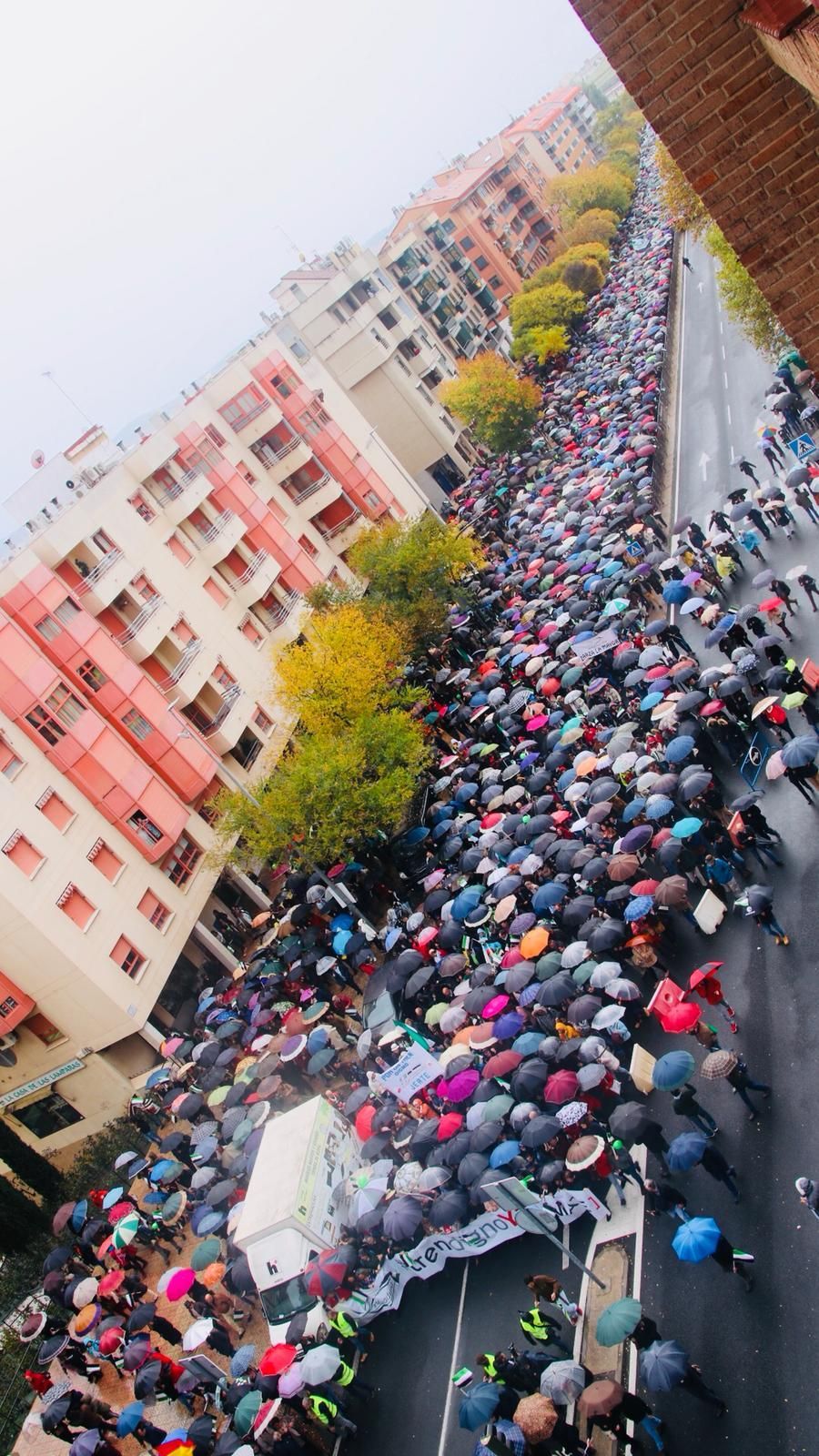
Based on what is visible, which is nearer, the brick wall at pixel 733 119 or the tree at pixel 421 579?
the brick wall at pixel 733 119

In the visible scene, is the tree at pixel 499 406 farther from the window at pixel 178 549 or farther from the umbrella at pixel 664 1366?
the umbrella at pixel 664 1366

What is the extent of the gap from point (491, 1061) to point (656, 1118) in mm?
3209

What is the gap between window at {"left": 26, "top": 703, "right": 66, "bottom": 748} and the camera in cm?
3281

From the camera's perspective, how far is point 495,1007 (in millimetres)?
20375

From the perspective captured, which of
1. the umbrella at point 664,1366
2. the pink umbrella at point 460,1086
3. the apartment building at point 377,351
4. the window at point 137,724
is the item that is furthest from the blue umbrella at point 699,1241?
the apartment building at point 377,351

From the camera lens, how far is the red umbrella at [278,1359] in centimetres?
1630

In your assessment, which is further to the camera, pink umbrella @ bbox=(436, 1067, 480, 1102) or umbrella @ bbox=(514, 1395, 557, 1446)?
pink umbrella @ bbox=(436, 1067, 480, 1102)

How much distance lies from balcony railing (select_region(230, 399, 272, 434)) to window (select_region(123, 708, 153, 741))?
24723 mm

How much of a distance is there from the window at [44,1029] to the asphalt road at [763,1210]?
64.6 ft

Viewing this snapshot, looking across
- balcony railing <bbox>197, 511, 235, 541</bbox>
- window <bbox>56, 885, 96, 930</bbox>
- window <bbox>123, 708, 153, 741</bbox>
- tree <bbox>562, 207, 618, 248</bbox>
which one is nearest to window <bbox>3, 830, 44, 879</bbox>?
window <bbox>56, 885, 96, 930</bbox>

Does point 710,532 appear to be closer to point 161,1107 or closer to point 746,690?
point 746,690

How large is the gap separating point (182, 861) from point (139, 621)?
9827 millimetres

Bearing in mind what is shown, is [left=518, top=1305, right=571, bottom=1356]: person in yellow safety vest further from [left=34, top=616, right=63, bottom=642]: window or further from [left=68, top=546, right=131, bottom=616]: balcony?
[left=68, top=546, right=131, bottom=616]: balcony

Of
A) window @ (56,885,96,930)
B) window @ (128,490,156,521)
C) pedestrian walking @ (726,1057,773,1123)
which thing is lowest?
pedestrian walking @ (726,1057,773,1123)
